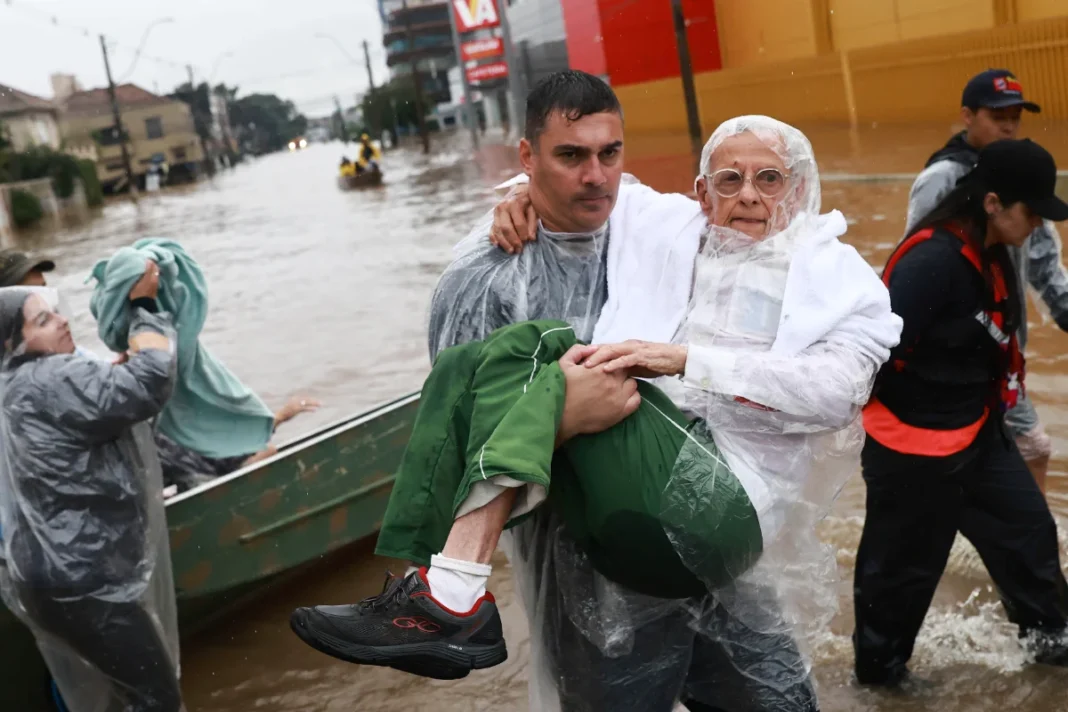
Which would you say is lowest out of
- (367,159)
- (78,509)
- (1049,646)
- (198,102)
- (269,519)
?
(1049,646)

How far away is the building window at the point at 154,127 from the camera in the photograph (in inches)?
3440

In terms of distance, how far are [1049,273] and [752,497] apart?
221cm

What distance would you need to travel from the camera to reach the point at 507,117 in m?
56.6

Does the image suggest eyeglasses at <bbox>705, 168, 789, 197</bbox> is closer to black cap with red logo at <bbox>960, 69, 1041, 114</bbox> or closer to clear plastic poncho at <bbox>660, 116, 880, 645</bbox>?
clear plastic poncho at <bbox>660, 116, 880, 645</bbox>

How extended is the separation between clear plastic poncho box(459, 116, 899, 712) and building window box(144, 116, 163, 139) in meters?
91.3

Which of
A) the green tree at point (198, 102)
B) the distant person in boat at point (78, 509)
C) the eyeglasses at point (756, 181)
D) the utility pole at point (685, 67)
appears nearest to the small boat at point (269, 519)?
the distant person in boat at point (78, 509)

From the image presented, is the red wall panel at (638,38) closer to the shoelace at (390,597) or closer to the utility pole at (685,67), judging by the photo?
the utility pole at (685,67)

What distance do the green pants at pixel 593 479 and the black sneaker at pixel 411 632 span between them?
113 millimetres

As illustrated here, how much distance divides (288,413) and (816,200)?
3.91 m

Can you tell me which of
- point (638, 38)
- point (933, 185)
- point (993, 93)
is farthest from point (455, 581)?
point (638, 38)

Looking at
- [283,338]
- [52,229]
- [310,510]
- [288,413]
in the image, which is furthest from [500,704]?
[52,229]

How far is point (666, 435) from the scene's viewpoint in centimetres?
229

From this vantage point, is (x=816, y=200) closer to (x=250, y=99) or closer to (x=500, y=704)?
(x=500, y=704)

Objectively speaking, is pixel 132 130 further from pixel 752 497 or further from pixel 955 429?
pixel 752 497
